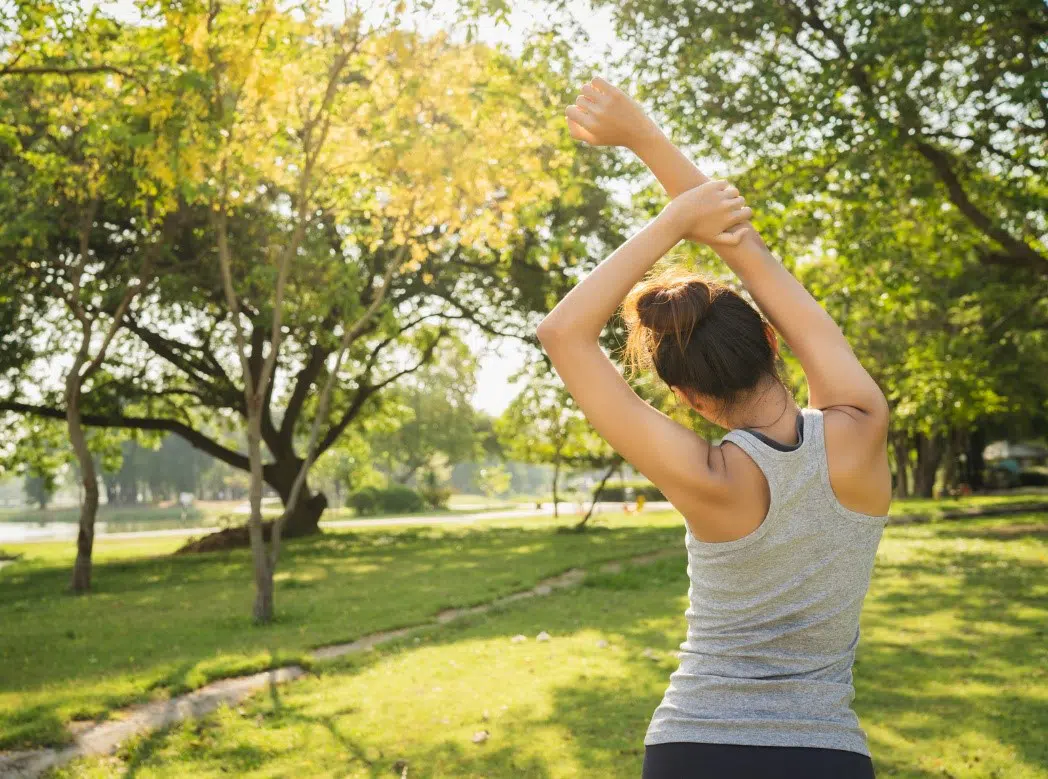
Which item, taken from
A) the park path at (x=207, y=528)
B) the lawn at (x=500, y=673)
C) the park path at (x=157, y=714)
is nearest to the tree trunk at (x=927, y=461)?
the park path at (x=207, y=528)

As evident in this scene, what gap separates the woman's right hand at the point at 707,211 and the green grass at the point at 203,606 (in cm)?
644

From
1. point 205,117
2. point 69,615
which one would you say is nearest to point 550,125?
point 205,117

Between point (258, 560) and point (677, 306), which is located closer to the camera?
point (677, 306)

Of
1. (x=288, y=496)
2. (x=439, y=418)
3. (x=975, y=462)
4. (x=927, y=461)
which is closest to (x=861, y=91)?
(x=288, y=496)

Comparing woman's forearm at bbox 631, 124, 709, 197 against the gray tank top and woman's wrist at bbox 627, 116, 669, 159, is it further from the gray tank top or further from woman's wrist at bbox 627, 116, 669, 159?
the gray tank top

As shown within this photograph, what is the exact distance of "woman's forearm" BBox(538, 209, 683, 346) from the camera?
1853mm

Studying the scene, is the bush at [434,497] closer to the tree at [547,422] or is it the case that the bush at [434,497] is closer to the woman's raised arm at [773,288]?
the tree at [547,422]

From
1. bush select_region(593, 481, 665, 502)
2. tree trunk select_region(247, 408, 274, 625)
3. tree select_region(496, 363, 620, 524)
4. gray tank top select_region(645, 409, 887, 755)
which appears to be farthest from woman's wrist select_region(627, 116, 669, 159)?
bush select_region(593, 481, 665, 502)

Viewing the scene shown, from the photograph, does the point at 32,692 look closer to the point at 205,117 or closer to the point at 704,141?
the point at 205,117

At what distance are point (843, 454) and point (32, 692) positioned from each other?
826 cm

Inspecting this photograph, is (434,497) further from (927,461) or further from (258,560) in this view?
(258,560)

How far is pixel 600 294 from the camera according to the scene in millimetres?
1857

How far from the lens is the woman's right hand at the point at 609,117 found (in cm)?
207

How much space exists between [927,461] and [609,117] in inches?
1880
